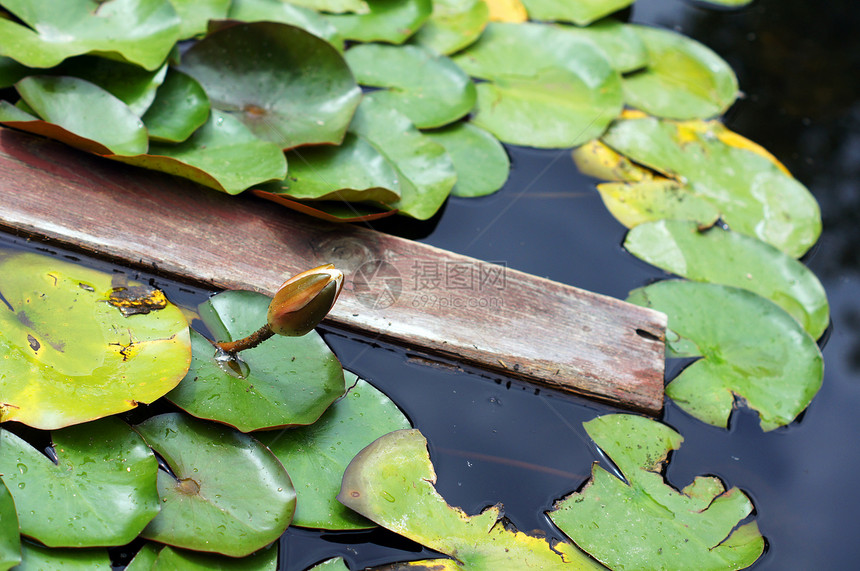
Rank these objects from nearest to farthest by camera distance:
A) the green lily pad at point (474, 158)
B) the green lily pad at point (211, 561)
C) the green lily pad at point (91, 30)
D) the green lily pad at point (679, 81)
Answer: the green lily pad at point (211, 561), the green lily pad at point (91, 30), the green lily pad at point (474, 158), the green lily pad at point (679, 81)

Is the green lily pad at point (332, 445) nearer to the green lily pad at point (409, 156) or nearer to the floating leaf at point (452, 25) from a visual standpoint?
the green lily pad at point (409, 156)

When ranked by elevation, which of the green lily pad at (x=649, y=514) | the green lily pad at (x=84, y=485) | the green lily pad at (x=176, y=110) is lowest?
the green lily pad at (x=649, y=514)

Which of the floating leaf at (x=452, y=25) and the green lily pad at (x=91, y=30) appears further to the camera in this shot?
the floating leaf at (x=452, y=25)

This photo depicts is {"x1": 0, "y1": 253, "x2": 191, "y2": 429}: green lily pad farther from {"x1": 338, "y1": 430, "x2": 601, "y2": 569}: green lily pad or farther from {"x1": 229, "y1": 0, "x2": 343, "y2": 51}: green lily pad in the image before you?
{"x1": 229, "y1": 0, "x2": 343, "y2": 51}: green lily pad

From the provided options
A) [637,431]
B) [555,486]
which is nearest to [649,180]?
[637,431]

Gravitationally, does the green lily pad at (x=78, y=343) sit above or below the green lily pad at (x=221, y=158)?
below

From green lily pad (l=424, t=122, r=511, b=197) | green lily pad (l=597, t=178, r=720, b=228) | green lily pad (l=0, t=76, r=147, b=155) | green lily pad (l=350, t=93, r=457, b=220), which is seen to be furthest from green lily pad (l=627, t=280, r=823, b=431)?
green lily pad (l=0, t=76, r=147, b=155)

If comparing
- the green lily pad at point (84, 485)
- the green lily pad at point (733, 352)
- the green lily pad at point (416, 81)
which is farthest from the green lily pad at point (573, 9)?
the green lily pad at point (84, 485)
